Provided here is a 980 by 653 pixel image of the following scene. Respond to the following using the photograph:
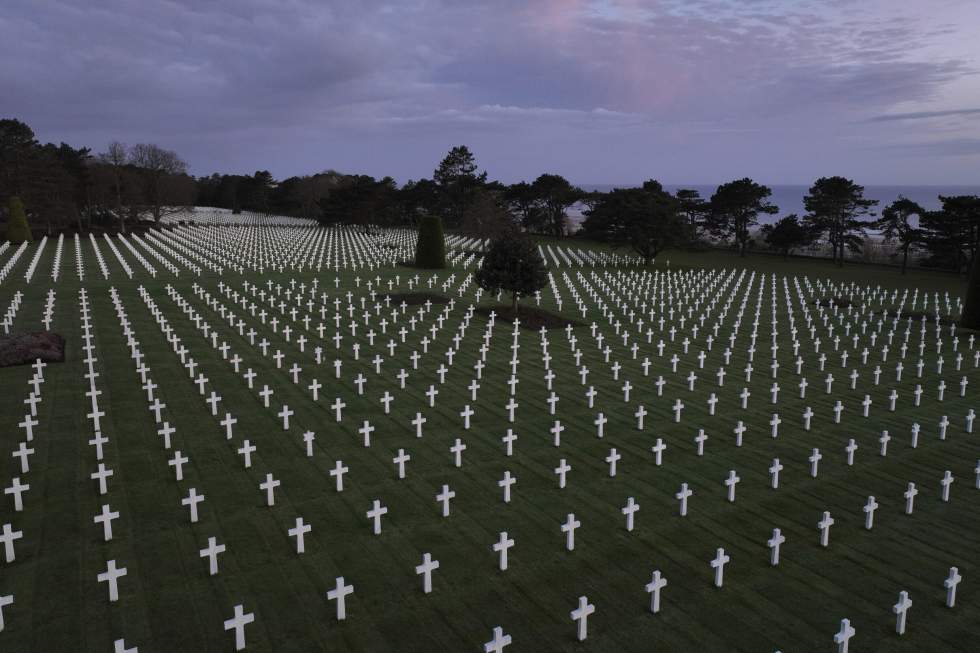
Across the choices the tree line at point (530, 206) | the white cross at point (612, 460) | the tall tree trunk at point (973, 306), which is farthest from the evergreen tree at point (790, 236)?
the white cross at point (612, 460)

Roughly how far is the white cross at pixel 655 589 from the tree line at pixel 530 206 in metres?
43.7

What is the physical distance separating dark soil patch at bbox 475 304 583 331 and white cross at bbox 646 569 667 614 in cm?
1619

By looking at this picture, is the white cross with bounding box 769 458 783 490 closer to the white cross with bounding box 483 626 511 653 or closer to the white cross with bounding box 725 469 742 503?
the white cross with bounding box 725 469 742 503

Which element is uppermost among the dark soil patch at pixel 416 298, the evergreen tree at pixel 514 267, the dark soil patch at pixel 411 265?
the evergreen tree at pixel 514 267

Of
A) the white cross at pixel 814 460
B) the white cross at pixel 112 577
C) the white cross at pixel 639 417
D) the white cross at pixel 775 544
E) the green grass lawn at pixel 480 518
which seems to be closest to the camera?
the green grass lawn at pixel 480 518

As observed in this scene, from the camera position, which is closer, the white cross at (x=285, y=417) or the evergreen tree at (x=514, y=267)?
the white cross at (x=285, y=417)

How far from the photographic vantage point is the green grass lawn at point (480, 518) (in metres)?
6.72

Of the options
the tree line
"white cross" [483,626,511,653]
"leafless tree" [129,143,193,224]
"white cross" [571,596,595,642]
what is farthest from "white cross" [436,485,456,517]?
"leafless tree" [129,143,193,224]

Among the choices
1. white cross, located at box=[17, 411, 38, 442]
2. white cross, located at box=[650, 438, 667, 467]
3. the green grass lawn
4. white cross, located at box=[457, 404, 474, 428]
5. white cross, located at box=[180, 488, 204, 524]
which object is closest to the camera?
the green grass lawn

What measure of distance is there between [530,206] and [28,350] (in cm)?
6950

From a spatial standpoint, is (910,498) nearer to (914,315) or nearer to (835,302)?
(914,315)

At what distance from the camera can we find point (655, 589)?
22.5 feet

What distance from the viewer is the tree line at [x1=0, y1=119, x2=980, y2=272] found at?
49.9 metres

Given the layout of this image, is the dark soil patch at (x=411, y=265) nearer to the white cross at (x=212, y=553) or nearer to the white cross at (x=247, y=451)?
the white cross at (x=247, y=451)
